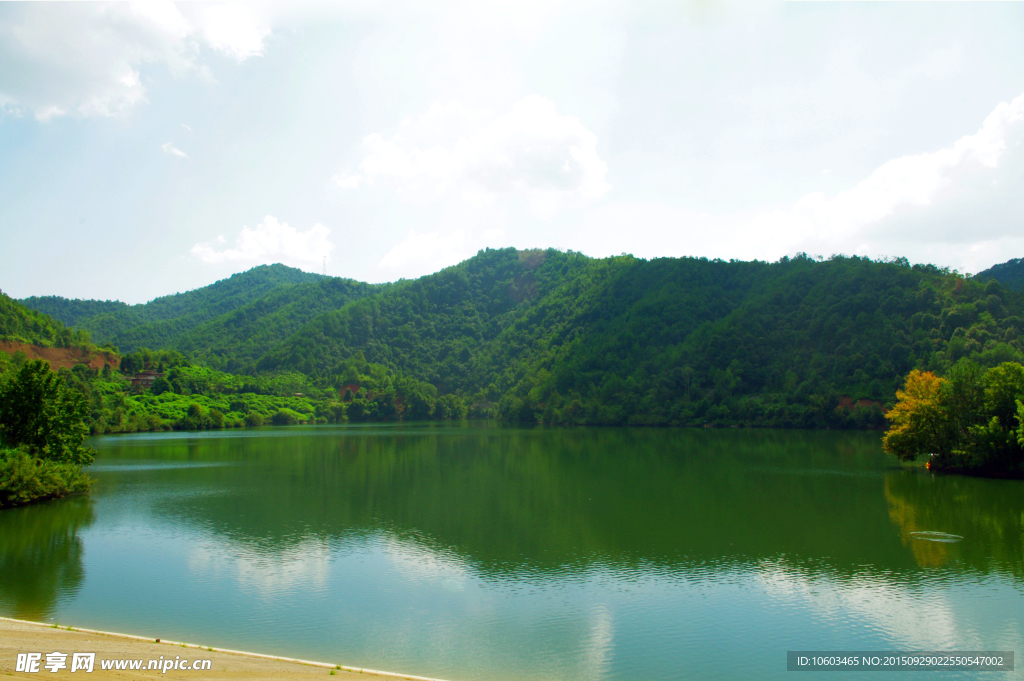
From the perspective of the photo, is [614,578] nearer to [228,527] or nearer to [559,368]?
[228,527]

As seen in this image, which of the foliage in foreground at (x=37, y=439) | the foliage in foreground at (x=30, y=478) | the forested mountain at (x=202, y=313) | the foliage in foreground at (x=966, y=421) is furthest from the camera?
the forested mountain at (x=202, y=313)

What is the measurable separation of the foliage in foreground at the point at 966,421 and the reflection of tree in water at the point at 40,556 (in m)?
35.0

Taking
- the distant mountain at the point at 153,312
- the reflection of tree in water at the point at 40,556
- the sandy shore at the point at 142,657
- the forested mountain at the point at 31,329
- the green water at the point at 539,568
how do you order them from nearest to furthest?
the sandy shore at the point at 142,657
the green water at the point at 539,568
the reflection of tree in water at the point at 40,556
the forested mountain at the point at 31,329
the distant mountain at the point at 153,312

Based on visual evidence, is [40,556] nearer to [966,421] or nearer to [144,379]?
[966,421]

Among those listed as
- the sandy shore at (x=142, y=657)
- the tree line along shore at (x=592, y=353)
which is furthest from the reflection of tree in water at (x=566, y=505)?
the tree line along shore at (x=592, y=353)

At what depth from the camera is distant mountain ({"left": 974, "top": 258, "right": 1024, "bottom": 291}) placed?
316 feet

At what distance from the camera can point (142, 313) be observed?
172750mm

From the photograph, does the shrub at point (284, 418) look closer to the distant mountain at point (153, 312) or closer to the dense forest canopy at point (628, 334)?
the dense forest canopy at point (628, 334)

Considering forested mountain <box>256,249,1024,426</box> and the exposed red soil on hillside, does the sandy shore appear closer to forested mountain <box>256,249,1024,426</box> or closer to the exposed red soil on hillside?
forested mountain <box>256,249,1024,426</box>

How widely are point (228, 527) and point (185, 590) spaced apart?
24.0ft

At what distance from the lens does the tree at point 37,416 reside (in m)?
25.3

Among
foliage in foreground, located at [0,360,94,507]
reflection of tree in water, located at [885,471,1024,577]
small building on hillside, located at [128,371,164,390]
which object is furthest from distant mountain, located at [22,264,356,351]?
reflection of tree in water, located at [885,471,1024,577]

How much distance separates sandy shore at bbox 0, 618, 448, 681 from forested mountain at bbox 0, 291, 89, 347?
89.1 metres

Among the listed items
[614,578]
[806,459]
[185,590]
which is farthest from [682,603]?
[806,459]
